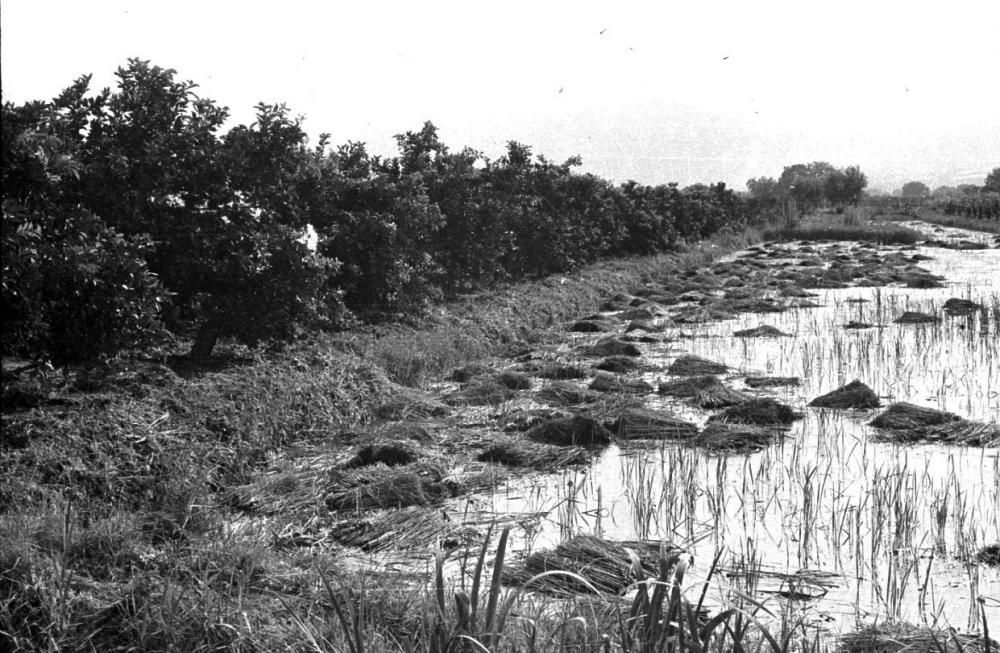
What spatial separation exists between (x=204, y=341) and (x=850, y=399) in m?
4.92

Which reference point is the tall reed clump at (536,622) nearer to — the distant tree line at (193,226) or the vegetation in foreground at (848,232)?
the distant tree line at (193,226)

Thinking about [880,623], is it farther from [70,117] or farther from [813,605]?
[70,117]

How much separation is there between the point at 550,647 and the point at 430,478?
237 cm

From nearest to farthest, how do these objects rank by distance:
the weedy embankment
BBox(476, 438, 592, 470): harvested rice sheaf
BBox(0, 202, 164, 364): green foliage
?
A: the weedy embankment, BBox(0, 202, 164, 364): green foliage, BBox(476, 438, 592, 470): harvested rice sheaf

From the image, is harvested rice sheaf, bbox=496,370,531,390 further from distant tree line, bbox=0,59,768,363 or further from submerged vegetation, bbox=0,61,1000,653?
distant tree line, bbox=0,59,768,363

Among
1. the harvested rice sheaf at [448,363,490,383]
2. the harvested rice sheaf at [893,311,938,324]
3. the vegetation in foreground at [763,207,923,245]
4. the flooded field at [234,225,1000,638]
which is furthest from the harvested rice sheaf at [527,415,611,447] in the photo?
the vegetation in foreground at [763,207,923,245]

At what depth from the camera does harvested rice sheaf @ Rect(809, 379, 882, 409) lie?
7430mm

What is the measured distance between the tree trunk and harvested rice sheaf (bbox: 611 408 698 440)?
9.97 ft

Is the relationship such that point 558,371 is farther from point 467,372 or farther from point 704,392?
point 704,392

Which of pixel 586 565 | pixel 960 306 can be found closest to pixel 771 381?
pixel 586 565

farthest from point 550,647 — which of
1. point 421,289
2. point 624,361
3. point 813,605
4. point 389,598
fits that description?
point 421,289

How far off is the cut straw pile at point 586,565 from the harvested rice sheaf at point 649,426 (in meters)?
2.33

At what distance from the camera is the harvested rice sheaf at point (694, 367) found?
916 cm

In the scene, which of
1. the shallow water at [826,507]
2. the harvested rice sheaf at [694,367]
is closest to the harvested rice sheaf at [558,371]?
the harvested rice sheaf at [694,367]
